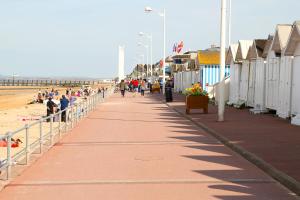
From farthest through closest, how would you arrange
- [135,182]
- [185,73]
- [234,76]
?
1. [185,73]
2. [234,76]
3. [135,182]

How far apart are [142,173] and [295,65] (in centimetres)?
1395

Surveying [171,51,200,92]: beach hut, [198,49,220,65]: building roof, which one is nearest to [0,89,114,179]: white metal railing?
[198,49,220,65]: building roof

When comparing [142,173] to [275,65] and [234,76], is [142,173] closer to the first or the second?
[275,65]

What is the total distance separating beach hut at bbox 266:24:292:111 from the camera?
83.4 feet

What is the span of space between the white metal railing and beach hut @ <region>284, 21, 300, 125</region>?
8.61 metres

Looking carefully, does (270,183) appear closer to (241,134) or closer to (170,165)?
(170,165)

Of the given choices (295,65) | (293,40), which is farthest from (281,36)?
(295,65)

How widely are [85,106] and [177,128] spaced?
26.4ft

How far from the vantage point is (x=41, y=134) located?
46.5ft

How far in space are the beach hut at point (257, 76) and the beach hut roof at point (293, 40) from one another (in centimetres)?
407

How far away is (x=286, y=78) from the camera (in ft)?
79.8

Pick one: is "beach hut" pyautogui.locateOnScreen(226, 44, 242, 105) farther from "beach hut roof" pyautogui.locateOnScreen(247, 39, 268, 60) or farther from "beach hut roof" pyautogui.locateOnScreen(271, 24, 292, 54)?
"beach hut roof" pyautogui.locateOnScreen(271, 24, 292, 54)

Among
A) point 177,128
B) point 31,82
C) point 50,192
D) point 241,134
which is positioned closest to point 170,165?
point 50,192

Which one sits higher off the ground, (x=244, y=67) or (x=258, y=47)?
(x=258, y=47)
